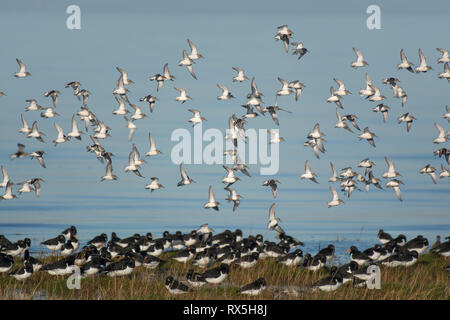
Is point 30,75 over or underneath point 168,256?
over

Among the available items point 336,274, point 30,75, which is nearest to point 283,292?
point 336,274

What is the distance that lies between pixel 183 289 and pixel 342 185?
2003 centimetres

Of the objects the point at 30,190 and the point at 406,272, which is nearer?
the point at 406,272

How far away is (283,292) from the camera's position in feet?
88.1

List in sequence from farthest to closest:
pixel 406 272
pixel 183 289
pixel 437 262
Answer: pixel 437 262
pixel 406 272
pixel 183 289

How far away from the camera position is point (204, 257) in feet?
104

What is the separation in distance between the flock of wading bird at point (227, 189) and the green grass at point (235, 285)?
0.43m

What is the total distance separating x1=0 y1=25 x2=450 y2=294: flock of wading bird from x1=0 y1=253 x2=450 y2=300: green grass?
43cm

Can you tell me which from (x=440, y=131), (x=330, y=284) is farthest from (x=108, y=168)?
(x=440, y=131)

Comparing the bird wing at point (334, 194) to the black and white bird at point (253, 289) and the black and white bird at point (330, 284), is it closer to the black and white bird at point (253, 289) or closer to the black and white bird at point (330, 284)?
the black and white bird at point (330, 284)

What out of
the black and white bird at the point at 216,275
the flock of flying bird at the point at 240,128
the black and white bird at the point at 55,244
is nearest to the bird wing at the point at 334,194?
the flock of flying bird at the point at 240,128

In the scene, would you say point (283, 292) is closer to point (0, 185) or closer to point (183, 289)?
point (183, 289)

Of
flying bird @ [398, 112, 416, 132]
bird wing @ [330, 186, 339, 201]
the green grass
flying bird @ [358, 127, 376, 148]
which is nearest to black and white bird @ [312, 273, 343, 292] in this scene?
the green grass

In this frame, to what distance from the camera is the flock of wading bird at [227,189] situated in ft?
94.0
